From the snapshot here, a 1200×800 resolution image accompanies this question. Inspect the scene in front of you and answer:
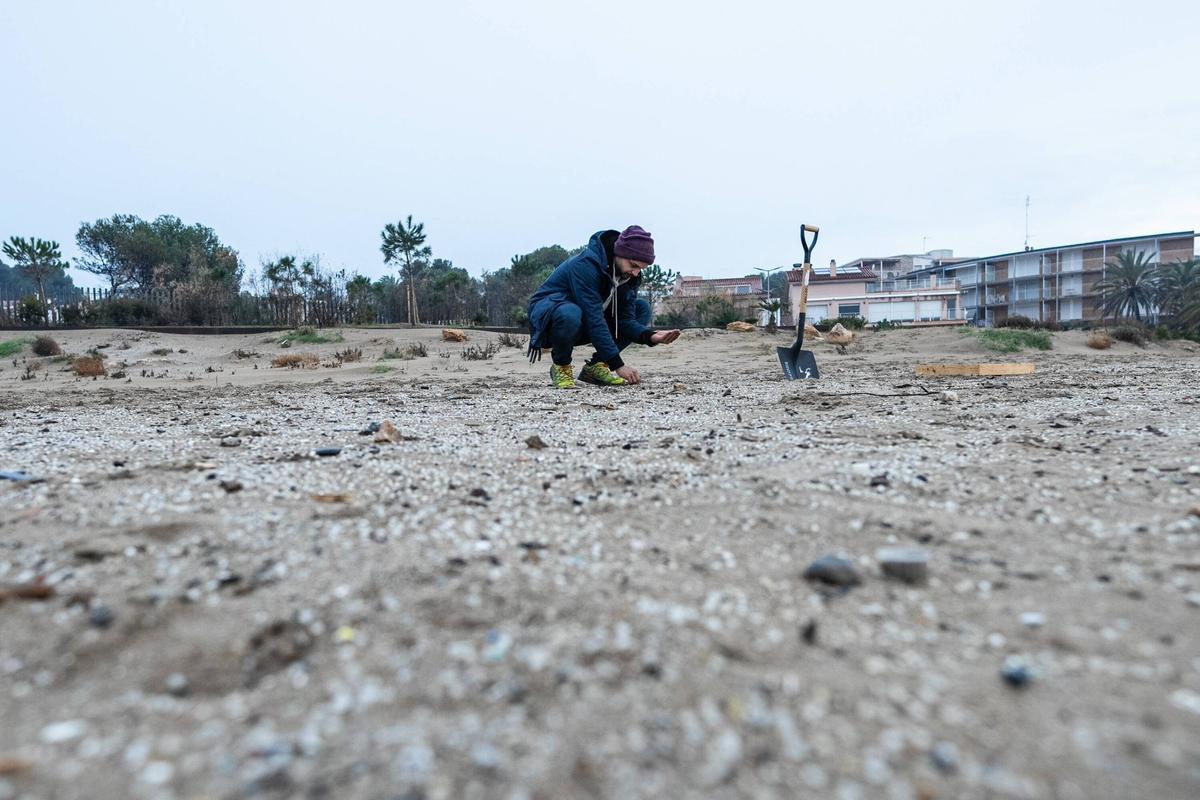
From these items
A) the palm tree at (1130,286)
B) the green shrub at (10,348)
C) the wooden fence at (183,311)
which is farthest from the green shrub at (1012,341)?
the palm tree at (1130,286)

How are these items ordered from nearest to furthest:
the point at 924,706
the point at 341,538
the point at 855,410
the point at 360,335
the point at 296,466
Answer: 1. the point at 924,706
2. the point at 341,538
3. the point at 296,466
4. the point at 855,410
5. the point at 360,335

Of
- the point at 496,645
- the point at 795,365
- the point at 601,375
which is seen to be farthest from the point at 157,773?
the point at 795,365

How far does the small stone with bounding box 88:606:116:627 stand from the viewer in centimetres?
130

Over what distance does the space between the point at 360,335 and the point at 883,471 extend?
44.4ft

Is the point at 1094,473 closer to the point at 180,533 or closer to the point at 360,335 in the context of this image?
the point at 180,533

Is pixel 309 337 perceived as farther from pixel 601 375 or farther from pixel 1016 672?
pixel 1016 672

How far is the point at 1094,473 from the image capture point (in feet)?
7.83

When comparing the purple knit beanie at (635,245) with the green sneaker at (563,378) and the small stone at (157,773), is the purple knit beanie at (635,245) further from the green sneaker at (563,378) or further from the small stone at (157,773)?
the small stone at (157,773)

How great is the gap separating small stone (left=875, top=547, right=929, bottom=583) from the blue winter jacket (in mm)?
4443

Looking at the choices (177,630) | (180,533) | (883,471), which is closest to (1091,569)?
(883,471)

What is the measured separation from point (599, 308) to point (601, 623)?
476 cm

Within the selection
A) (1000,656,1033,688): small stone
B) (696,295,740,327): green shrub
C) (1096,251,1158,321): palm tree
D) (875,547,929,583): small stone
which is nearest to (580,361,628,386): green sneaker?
(875,547,929,583): small stone

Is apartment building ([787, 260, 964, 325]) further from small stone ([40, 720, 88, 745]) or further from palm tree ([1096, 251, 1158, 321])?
small stone ([40, 720, 88, 745])

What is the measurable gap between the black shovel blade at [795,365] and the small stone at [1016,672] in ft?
20.9
